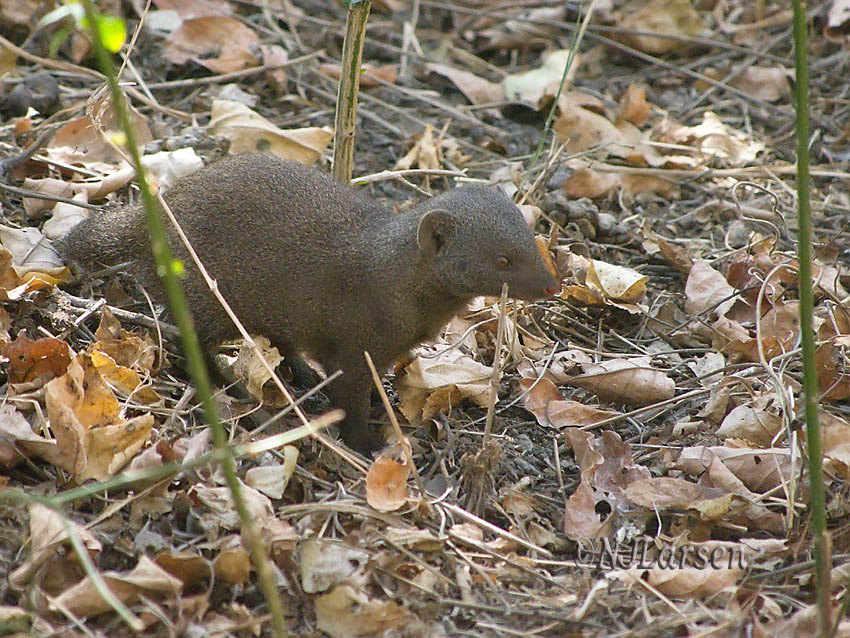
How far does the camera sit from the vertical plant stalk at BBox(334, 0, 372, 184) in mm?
4312

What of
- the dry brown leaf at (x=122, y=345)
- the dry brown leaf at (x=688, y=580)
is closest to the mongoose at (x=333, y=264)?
the dry brown leaf at (x=122, y=345)

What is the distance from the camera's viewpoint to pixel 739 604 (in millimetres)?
3088

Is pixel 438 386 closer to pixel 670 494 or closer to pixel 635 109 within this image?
pixel 670 494

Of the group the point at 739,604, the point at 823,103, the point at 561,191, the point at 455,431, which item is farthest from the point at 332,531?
the point at 823,103

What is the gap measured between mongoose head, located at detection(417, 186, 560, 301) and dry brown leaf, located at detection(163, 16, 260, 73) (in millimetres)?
2732

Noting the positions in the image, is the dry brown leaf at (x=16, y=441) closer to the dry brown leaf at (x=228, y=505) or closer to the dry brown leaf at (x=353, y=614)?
the dry brown leaf at (x=228, y=505)

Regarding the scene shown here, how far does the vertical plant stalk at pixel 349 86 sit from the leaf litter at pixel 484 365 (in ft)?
2.85

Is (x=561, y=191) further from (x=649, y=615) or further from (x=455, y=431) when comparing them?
(x=649, y=615)

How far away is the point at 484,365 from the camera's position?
4504mm

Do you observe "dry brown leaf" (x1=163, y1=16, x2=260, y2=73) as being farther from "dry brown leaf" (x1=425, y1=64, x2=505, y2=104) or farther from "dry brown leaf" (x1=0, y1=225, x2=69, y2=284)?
"dry brown leaf" (x1=0, y1=225, x2=69, y2=284)

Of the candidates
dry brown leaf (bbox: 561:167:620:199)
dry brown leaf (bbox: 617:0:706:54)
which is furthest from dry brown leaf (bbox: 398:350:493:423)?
dry brown leaf (bbox: 617:0:706:54)

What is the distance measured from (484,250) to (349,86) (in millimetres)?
1030

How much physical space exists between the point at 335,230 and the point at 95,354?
1.07m

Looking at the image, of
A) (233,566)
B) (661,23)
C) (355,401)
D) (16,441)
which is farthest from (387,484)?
(661,23)
